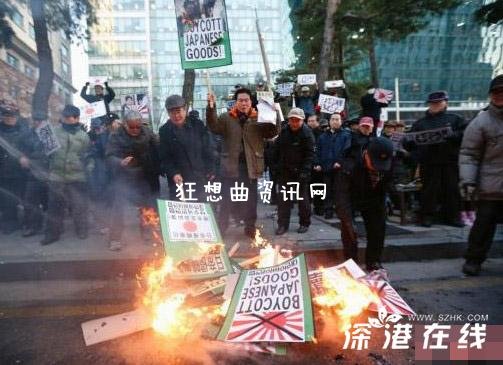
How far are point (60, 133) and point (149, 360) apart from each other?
3.97 metres

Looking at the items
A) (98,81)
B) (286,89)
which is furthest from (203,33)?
(286,89)

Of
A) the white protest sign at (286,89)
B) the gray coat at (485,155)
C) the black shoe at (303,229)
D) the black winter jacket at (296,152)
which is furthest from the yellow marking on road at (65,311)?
the white protest sign at (286,89)

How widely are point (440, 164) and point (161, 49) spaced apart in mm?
78907

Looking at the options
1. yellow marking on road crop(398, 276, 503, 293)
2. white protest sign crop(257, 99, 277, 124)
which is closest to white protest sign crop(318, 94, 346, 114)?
white protest sign crop(257, 99, 277, 124)

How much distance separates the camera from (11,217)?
6020mm

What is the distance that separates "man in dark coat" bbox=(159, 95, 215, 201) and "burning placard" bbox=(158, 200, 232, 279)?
1151 millimetres

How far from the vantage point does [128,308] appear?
133 inches

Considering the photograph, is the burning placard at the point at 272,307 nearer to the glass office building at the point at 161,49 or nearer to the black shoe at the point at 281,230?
the black shoe at the point at 281,230

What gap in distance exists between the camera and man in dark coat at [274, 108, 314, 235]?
18.7ft

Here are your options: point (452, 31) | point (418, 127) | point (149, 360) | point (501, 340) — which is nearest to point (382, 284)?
point (501, 340)

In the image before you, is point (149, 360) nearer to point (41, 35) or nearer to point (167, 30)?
point (41, 35)

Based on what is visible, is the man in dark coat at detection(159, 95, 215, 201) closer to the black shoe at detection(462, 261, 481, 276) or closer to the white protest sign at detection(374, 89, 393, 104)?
the black shoe at detection(462, 261, 481, 276)

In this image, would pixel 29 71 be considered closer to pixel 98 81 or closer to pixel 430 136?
pixel 98 81

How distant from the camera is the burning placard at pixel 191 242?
3.57 metres
